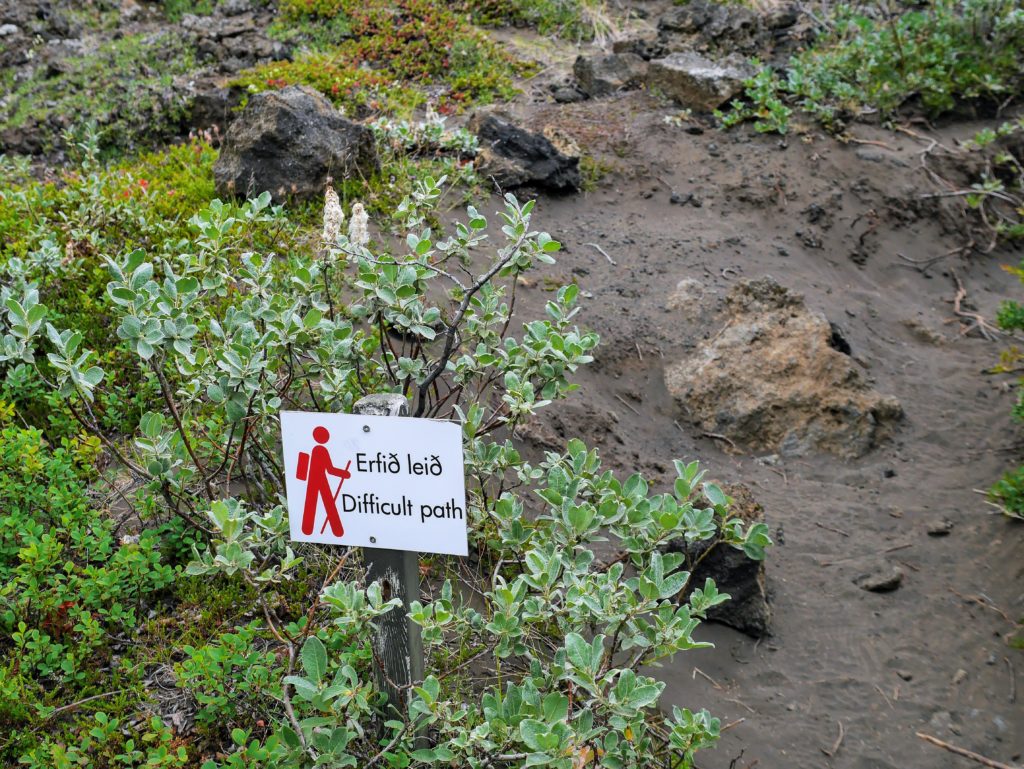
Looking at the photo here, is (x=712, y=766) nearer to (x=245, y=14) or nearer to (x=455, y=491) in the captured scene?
(x=455, y=491)

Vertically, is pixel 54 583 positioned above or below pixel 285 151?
below

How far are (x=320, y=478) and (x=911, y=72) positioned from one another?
8125mm

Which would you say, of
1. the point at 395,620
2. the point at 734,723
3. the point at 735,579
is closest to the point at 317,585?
the point at 395,620

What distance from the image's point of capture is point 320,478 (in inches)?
84.1

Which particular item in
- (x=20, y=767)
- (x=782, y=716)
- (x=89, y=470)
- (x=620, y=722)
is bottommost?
(x=782, y=716)

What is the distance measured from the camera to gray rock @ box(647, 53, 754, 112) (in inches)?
311

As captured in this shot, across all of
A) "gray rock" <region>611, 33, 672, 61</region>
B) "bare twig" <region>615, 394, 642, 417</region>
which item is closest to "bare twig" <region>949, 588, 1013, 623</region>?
"bare twig" <region>615, 394, 642, 417</region>

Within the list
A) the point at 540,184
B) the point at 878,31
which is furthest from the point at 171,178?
the point at 878,31

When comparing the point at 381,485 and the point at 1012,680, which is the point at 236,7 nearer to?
the point at 381,485

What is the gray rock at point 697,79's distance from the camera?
7902 millimetres

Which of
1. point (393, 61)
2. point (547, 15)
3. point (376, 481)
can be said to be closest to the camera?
point (376, 481)

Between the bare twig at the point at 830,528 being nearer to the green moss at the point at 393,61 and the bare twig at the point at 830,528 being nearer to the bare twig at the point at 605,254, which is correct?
the bare twig at the point at 605,254

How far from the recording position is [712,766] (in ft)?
10.1

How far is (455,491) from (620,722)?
2.41 feet
